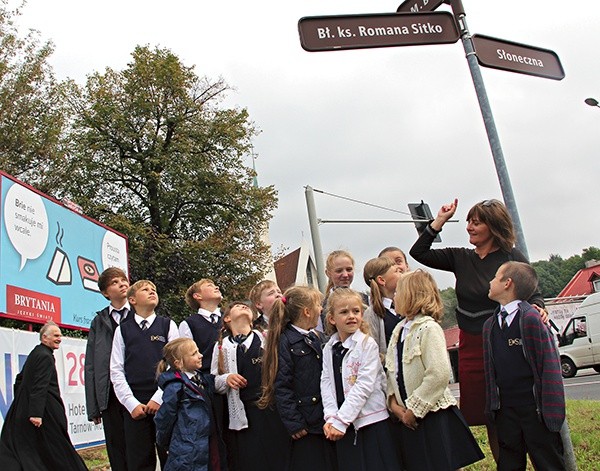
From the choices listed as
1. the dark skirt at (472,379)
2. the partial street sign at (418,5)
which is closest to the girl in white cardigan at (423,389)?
the dark skirt at (472,379)

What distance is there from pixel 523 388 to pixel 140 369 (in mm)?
2921

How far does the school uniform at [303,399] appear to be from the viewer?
434cm

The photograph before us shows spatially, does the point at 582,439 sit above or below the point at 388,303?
below

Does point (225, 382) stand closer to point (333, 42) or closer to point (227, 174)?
point (333, 42)

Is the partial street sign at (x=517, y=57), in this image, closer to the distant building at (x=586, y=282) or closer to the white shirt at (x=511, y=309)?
the white shirt at (x=511, y=309)

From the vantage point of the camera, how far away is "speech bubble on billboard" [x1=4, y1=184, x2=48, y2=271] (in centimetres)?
1005

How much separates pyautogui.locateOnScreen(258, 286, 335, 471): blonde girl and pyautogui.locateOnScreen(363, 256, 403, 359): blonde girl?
0.40 m

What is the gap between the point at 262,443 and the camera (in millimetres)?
5086

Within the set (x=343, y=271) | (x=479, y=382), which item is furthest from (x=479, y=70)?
(x=479, y=382)

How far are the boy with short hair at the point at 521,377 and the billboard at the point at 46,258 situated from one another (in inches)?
298

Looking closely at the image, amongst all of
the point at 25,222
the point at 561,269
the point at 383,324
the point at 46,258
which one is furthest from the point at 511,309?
the point at 561,269

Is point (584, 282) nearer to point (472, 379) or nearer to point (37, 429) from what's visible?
point (37, 429)

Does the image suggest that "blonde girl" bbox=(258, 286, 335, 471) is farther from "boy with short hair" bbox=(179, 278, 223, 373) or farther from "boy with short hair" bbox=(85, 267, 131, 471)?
"boy with short hair" bbox=(85, 267, 131, 471)

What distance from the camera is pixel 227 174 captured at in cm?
2995
